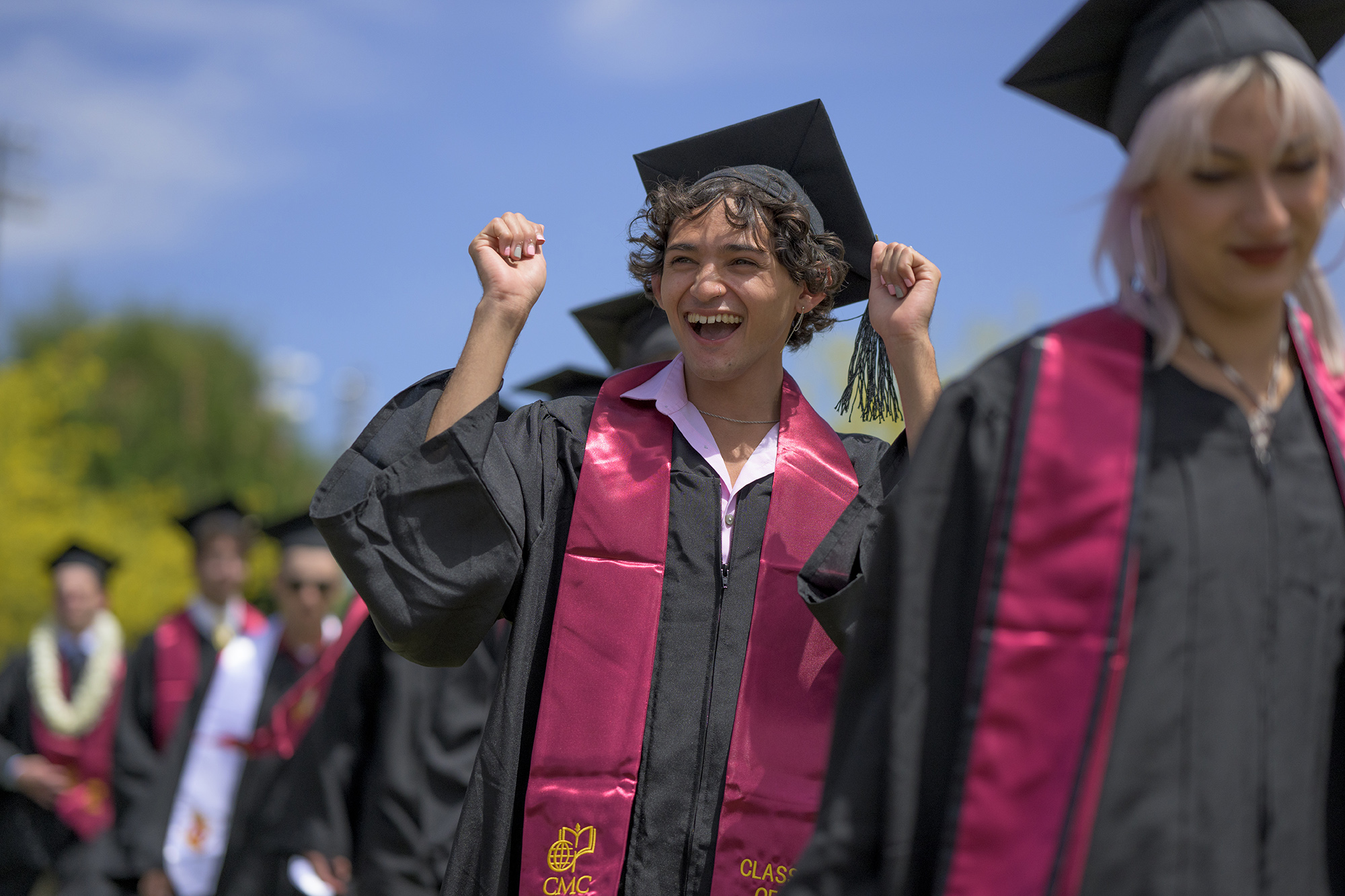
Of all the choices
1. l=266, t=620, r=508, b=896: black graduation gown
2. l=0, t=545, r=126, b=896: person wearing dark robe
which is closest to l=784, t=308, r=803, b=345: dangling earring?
l=266, t=620, r=508, b=896: black graduation gown

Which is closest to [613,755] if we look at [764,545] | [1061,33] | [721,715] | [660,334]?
[721,715]

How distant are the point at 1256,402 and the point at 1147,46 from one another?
22.0 inches

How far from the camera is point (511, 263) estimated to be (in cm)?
296

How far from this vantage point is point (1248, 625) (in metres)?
1.81

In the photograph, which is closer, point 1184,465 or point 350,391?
point 1184,465

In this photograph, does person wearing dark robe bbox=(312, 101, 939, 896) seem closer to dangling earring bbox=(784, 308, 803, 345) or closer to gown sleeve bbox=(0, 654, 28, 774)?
dangling earring bbox=(784, 308, 803, 345)

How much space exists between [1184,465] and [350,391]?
49.1 m

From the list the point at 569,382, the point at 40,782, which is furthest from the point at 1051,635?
the point at 40,782

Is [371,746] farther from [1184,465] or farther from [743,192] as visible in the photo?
[1184,465]

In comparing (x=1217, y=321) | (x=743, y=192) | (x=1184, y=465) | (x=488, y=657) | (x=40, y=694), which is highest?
(x=743, y=192)

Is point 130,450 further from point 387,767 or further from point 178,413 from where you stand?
point 387,767

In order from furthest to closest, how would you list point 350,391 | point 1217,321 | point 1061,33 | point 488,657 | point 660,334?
1. point 350,391
2. point 488,657
3. point 660,334
4. point 1061,33
5. point 1217,321

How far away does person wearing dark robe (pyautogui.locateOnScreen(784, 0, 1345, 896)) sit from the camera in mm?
1740

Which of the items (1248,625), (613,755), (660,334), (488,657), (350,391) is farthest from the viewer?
(350,391)
